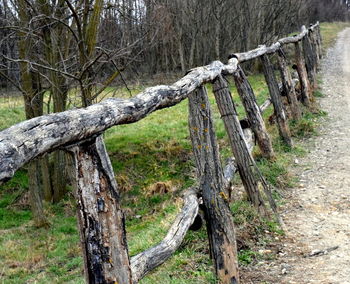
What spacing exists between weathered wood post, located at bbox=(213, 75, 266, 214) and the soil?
52 cm

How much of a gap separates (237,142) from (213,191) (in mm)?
1320

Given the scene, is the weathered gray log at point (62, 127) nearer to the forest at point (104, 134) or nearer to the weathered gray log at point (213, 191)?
the weathered gray log at point (213, 191)

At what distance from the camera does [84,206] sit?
2.04 meters

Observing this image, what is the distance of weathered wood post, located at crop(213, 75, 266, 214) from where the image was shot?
4742 mm

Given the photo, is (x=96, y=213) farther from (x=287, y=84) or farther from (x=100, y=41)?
(x=100, y=41)

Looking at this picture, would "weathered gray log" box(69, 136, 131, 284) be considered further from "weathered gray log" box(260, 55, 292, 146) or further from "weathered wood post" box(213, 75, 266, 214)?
"weathered gray log" box(260, 55, 292, 146)

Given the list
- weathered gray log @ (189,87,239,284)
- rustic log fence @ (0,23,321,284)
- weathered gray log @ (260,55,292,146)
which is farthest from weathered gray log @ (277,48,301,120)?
weathered gray log @ (189,87,239,284)

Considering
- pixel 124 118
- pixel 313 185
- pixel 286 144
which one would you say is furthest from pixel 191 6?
pixel 124 118

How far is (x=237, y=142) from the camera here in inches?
196

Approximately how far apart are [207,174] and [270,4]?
19.9 m

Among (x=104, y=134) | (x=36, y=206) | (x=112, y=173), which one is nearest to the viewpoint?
(x=112, y=173)

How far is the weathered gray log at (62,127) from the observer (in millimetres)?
1462

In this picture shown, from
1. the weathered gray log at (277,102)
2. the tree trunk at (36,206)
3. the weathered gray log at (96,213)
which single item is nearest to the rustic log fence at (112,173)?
the weathered gray log at (96,213)

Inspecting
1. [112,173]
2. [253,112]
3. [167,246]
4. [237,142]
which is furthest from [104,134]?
[112,173]
